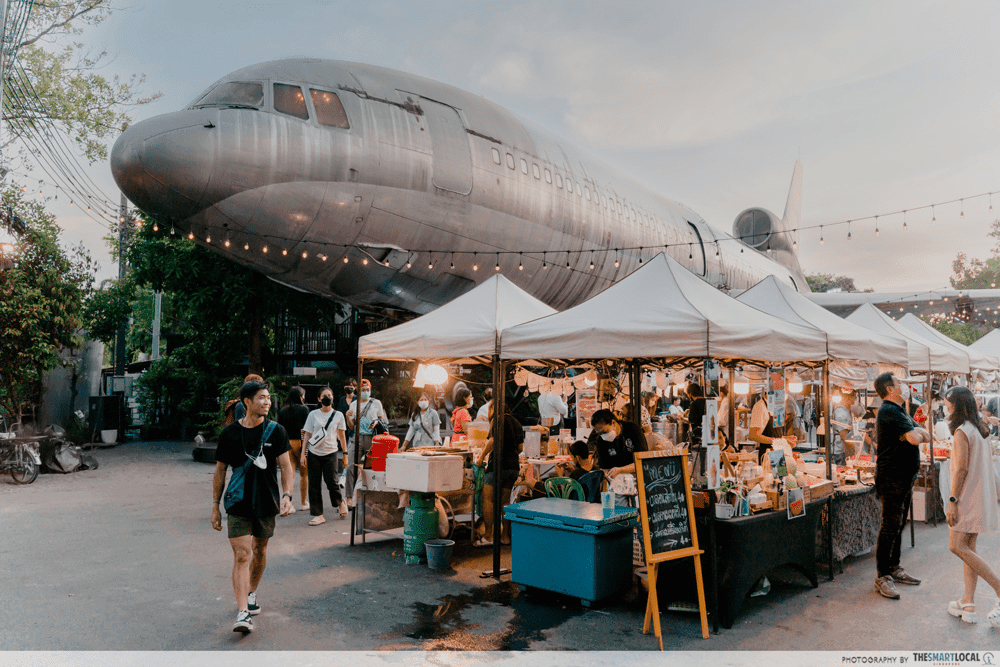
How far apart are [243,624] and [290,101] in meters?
8.88

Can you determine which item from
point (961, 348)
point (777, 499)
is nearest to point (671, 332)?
point (777, 499)

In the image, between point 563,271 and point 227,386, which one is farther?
point 227,386

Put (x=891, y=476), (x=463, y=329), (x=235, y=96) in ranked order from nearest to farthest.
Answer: (x=891, y=476), (x=463, y=329), (x=235, y=96)

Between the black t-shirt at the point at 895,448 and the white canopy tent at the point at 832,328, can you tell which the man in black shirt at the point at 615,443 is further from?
the white canopy tent at the point at 832,328

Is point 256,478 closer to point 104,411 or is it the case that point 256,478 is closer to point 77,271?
point 77,271

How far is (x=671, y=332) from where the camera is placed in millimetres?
6438

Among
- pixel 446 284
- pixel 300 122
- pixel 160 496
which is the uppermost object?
pixel 300 122

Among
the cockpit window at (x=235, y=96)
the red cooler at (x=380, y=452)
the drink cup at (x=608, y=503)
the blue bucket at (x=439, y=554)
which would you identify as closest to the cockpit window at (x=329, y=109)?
the cockpit window at (x=235, y=96)

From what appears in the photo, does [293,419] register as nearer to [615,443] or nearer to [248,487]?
[248,487]

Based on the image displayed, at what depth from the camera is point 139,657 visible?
484cm

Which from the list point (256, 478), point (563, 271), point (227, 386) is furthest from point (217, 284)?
point (256, 478)

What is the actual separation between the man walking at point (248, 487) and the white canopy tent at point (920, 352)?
843 cm

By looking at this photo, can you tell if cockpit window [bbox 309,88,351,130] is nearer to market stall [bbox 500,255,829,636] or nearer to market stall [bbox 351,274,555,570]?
market stall [bbox 351,274,555,570]

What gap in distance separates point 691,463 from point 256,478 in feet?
12.2
